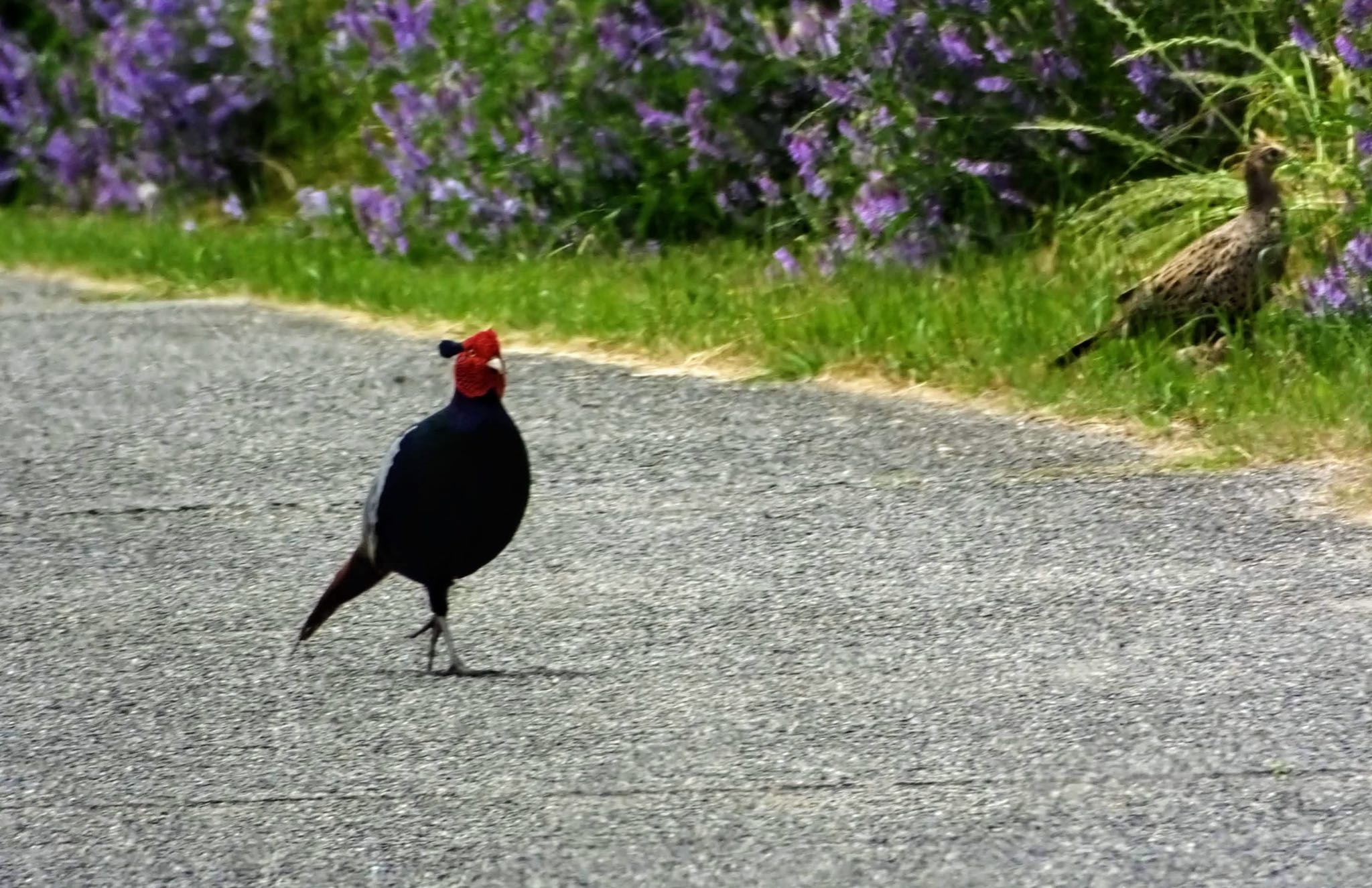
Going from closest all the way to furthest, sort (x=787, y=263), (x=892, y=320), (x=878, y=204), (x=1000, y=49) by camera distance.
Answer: (x=892, y=320), (x=1000, y=49), (x=878, y=204), (x=787, y=263)

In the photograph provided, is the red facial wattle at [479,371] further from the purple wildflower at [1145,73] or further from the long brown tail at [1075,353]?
the purple wildflower at [1145,73]

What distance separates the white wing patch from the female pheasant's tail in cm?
287

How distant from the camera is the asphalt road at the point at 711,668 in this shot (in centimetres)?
351

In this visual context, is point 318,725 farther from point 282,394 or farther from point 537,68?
point 537,68

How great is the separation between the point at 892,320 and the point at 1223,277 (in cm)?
114

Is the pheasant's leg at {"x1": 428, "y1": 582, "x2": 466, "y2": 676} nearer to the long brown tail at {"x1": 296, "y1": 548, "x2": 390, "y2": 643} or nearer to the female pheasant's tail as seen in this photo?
the long brown tail at {"x1": 296, "y1": 548, "x2": 390, "y2": 643}

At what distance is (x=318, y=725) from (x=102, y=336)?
5409mm

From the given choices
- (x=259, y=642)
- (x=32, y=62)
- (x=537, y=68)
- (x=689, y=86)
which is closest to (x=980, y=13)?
(x=689, y=86)

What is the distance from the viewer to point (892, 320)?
7.42m

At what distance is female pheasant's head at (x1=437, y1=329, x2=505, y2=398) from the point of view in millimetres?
4273

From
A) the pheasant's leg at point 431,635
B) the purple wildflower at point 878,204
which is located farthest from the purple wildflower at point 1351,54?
the pheasant's leg at point 431,635

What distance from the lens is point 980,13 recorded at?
336 inches

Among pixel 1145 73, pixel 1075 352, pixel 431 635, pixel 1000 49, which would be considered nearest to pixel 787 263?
pixel 1000 49

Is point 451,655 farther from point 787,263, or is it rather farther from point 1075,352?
point 787,263
